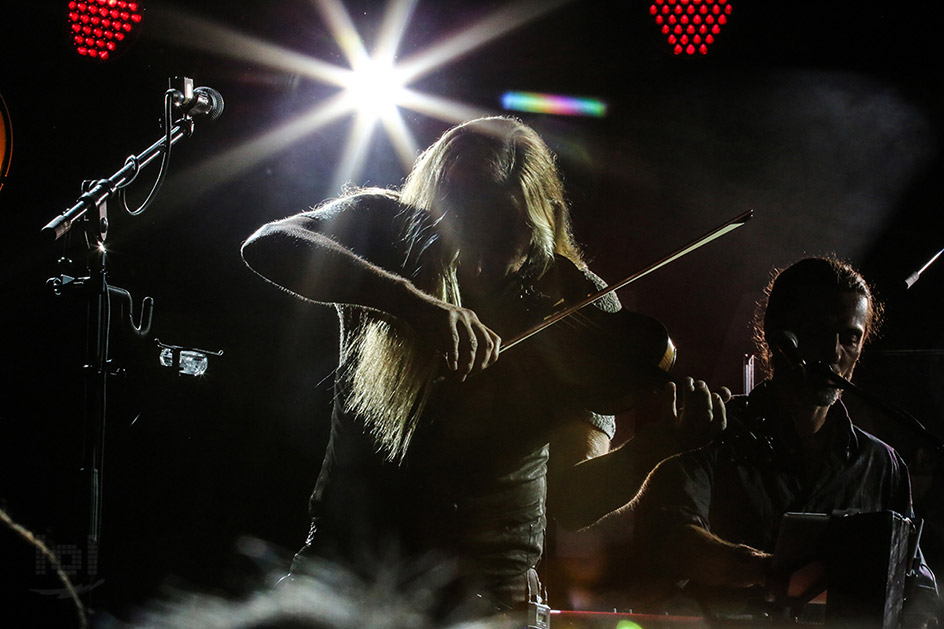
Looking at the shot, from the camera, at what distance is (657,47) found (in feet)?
9.21

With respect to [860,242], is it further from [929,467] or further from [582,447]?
[582,447]

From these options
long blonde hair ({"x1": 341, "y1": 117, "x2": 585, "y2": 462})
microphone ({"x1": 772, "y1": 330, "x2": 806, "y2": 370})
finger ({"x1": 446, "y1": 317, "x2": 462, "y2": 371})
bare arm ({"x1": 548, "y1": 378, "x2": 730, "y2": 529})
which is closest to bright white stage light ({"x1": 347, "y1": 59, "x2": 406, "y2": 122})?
long blonde hair ({"x1": 341, "y1": 117, "x2": 585, "y2": 462})

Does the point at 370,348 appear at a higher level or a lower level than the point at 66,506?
higher

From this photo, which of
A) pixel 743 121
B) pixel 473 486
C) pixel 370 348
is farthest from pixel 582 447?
pixel 743 121

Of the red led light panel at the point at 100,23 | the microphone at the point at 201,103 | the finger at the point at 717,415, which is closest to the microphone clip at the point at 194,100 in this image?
the microphone at the point at 201,103

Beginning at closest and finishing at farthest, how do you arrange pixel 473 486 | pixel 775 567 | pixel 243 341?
pixel 775 567
pixel 473 486
pixel 243 341

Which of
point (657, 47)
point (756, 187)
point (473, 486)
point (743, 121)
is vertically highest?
point (657, 47)

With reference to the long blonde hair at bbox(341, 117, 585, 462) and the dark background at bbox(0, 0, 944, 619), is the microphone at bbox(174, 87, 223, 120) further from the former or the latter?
the long blonde hair at bbox(341, 117, 585, 462)

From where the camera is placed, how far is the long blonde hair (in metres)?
2.29

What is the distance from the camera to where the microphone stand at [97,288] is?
2.67 m

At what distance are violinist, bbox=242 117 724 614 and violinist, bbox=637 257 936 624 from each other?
31cm

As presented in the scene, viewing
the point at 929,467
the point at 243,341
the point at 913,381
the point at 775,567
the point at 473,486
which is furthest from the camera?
the point at 243,341

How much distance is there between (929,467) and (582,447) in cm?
140

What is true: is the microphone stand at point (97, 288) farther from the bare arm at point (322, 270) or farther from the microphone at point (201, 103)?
the bare arm at point (322, 270)
